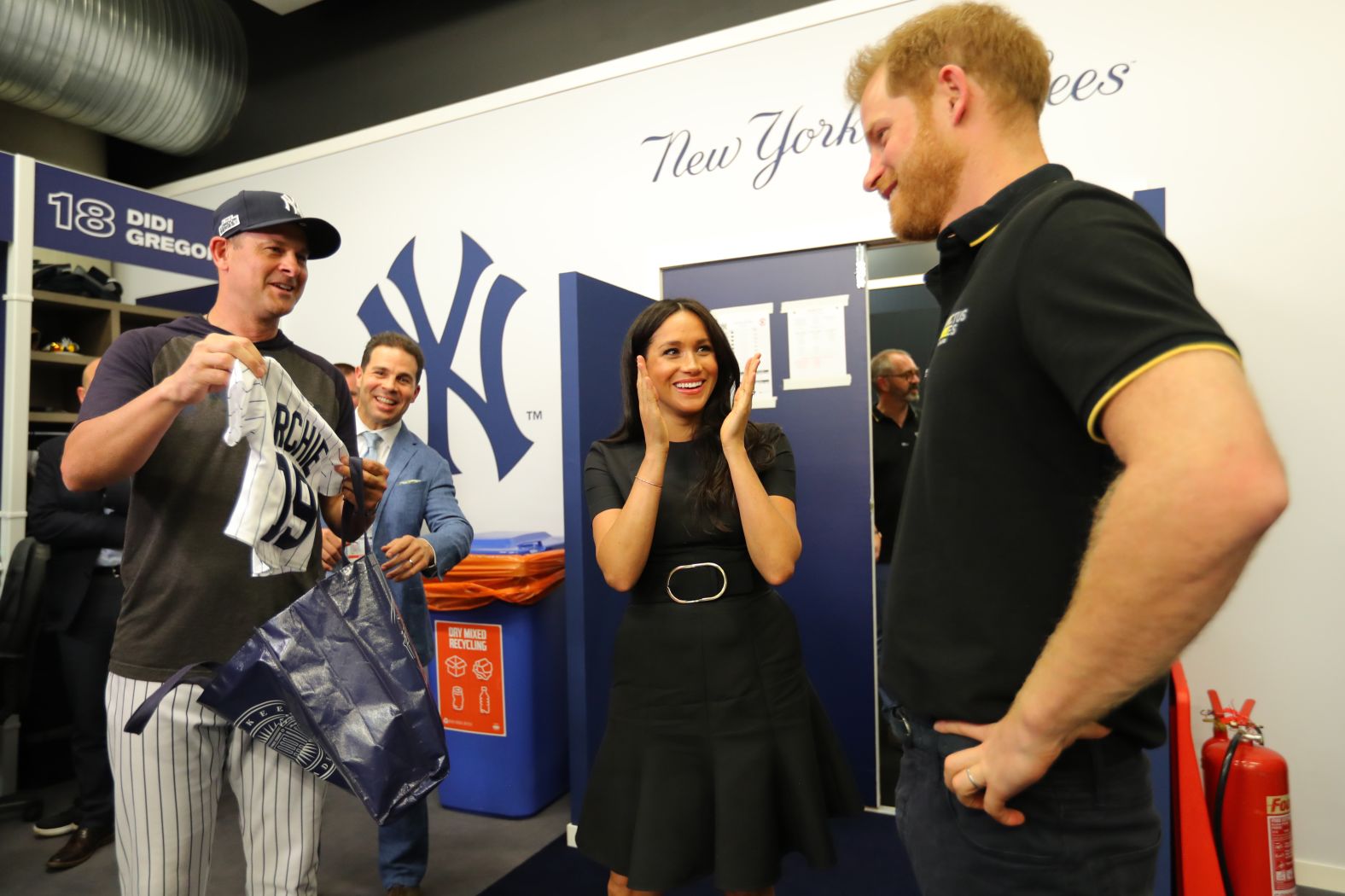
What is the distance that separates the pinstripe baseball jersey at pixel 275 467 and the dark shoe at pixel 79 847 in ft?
7.63

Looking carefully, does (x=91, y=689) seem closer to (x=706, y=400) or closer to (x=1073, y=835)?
(x=706, y=400)

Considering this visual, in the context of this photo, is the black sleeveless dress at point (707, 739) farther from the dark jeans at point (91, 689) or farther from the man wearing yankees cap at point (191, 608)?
the dark jeans at point (91, 689)

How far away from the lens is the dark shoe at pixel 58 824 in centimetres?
303

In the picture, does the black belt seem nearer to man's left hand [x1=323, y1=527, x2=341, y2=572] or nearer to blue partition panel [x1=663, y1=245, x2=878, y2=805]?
man's left hand [x1=323, y1=527, x2=341, y2=572]

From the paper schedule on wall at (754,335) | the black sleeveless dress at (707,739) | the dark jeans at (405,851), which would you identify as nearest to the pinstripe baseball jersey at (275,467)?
the black sleeveless dress at (707,739)

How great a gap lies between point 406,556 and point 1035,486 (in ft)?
5.30

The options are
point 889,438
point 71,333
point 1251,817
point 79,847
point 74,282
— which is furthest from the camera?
point 71,333

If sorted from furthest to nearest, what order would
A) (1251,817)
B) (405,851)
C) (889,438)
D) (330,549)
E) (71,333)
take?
1. (71,333)
2. (889,438)
3. (405,851)
4. (1251,817)
5. (330,549)

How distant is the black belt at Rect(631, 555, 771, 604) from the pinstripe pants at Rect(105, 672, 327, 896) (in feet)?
2.52

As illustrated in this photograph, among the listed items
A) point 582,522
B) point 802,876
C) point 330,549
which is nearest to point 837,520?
point 582,522

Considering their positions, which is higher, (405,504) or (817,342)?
(817,342)

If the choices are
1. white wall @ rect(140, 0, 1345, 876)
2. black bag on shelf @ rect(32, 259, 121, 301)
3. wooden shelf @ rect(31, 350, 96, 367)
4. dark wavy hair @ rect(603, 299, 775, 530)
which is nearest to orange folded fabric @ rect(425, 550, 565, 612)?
white wall @ rect(140, 0, 1345, 876)

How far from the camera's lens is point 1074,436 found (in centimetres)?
82

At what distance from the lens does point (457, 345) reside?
4109 mm
